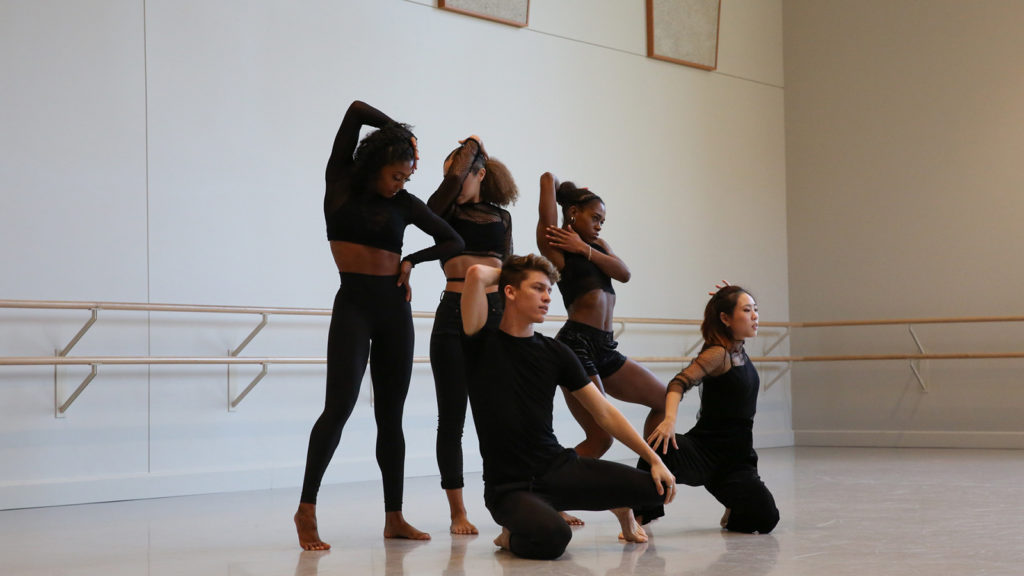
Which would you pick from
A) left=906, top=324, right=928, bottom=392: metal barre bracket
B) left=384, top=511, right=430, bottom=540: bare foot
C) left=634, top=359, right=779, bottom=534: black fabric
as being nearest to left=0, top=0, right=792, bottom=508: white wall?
left=906, top=324, right=928, bottom=392: metal barre bracket

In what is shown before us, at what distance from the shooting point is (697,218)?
7.38m

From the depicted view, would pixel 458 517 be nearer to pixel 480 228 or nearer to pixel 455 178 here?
pixel 480 228

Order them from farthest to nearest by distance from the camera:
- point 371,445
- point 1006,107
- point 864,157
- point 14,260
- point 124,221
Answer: point 864,157 → point 1006,107 → point 371,445 → point 124,221 → point 14,260

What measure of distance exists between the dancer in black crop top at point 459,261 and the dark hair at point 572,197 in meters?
0.27

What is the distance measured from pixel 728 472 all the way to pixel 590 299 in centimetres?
77

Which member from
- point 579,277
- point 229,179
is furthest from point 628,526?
point 229,179

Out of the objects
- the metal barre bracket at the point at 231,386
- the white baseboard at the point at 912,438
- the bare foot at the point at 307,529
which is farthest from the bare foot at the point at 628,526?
the white baseboard at the point at 912,438

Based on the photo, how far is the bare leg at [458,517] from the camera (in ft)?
11.2

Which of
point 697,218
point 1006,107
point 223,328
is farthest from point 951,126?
point 223,328

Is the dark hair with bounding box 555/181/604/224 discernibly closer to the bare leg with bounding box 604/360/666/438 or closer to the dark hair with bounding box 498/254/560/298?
the bare leg with bounding box 604/360/666/438

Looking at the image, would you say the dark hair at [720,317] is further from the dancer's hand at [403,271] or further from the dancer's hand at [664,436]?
the dancer's hand at [403,271]

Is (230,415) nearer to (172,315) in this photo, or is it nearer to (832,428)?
(172,315)

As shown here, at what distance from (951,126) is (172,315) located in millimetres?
5252

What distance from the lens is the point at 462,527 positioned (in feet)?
11.3
